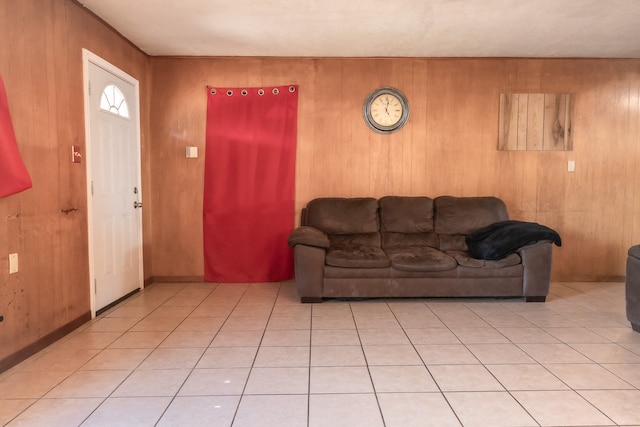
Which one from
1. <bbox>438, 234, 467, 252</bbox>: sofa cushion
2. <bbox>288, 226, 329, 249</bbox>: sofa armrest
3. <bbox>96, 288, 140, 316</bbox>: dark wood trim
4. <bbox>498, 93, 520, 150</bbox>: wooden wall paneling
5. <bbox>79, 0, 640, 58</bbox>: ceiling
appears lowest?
<bbox>96, 288, 140, 316</bbox>: dark wood trim

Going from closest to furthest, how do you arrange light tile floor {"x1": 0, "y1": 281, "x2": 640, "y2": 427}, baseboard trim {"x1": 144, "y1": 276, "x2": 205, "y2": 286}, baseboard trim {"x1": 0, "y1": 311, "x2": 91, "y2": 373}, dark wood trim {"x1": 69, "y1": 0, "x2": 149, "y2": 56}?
1. light tile floor {"x1": 0, "y1": 281, "x2": 640, "y2": 427}
2. baseboard trim {"x1": 0, "y1": 311, "x2": 91, "y2": 373}
3. dark wood trim {"x1": 69, "y1": 0, "x2": 149, "y2": 56}
4. baseboard trim {"x1": 144, "y1": 276, "x2": 205, "y2": 286}

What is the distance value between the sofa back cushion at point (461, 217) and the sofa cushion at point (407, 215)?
108 mm

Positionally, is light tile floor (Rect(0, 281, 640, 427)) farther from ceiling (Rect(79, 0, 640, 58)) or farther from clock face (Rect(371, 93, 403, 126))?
ceiling (Rect(79, 0, 640, 58))

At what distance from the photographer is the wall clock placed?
14.5 ft

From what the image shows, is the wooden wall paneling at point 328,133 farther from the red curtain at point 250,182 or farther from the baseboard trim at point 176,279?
the baseboard trim at point 176,279

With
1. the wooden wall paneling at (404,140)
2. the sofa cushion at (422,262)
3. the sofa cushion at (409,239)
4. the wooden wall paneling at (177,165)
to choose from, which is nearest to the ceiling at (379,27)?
the wooden wall paneling at (404,140)

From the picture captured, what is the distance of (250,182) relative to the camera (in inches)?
174

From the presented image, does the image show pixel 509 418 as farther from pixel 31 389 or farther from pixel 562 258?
pixel 562 258

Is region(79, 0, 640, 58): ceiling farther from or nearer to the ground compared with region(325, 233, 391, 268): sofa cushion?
farther from the ground

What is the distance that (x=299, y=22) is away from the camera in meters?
3.46

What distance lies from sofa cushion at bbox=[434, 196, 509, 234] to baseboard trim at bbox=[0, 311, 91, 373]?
3.30 m

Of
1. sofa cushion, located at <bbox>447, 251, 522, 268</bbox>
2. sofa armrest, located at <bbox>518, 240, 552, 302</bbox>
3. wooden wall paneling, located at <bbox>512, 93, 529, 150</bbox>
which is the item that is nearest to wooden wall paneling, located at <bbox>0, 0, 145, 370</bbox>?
sofa cushion, located at <bbox>447, 251, 522, 268</bbox>

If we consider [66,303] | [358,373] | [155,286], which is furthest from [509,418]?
[155,286]

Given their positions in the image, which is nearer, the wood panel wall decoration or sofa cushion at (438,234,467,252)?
sofa cushion at (438,234,467,252)
